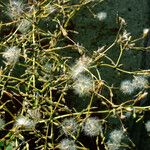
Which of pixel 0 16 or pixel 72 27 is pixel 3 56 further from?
pixel 72 27

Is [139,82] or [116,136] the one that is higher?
[139,82]

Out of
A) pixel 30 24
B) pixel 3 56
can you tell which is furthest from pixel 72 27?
pixel 3 56

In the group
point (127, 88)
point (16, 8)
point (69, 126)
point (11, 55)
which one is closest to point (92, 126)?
point (69, 126)

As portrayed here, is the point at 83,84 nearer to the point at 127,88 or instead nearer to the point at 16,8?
the point at 127,88

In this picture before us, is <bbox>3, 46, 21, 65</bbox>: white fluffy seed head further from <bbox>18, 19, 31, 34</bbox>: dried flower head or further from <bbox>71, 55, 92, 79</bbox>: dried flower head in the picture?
<bbox>71, 55, 92, 79</bbox>: dried flower head

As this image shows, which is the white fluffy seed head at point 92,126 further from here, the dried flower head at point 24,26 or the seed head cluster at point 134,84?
the dried flower head at point 24,26

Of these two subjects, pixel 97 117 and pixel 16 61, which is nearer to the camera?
pixel 16 61
